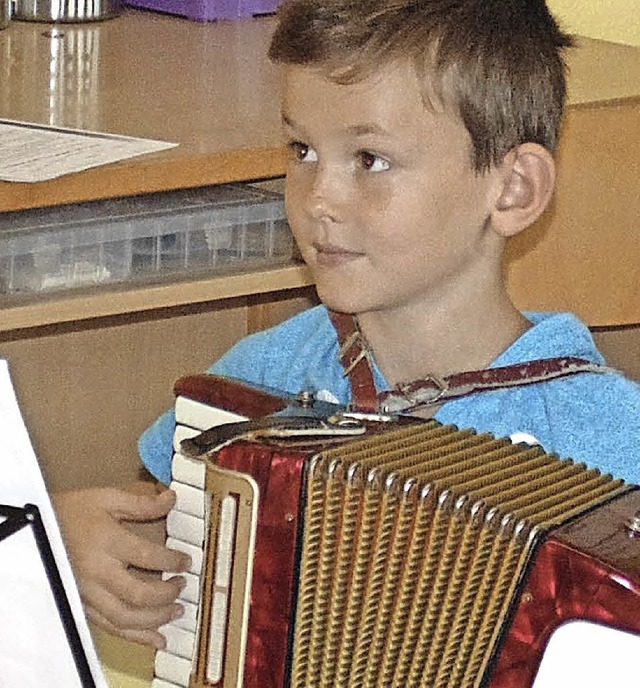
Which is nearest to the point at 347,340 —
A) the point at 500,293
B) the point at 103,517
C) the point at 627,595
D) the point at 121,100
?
the point at 500,293

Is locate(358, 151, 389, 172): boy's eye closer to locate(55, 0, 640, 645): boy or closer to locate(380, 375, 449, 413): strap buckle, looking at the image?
locate(55, 0, 640, 645): boy

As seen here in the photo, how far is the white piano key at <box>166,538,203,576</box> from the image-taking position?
112cm

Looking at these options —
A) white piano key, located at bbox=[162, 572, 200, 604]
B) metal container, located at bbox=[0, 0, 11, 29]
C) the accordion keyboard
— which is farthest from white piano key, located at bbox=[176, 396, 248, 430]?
metal container, located at bbox=[0, 0, 11, 29]

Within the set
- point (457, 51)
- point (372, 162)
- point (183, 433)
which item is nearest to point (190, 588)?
point (183, 433)

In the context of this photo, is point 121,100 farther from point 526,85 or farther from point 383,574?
point 383,574

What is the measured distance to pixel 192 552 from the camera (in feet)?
3.70

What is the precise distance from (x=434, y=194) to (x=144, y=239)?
28cm

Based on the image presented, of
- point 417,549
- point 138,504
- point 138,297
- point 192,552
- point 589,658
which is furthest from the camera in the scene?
point 138,297

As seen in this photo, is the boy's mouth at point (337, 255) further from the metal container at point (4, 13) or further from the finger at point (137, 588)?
the metal container at point (4, 13)

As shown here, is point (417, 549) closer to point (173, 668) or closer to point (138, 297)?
point (173, 668)

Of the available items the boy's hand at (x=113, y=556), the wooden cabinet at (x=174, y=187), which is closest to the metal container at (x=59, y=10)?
Answer: the wooden cabinet at (x=174, y=187)

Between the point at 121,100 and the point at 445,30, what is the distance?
40 cm

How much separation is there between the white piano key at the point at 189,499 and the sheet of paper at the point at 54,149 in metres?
0.27

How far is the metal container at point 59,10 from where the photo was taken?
185cm
